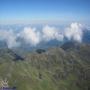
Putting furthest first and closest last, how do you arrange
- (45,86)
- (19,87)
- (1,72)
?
(1,72) → (45,86) → (19,87)

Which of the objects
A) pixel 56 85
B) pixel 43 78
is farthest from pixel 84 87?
pixel 43 78

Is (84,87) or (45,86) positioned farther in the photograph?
(84,87)

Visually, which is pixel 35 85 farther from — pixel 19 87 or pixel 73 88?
pixel 73 88

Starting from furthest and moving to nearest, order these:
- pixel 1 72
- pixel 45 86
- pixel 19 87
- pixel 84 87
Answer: pixel 1 72
pixel 84 87
pixel 45 86
pixel 19 87

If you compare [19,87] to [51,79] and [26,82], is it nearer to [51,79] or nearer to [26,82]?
[26,82]

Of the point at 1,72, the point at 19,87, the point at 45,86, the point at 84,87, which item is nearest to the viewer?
the point at 19,87

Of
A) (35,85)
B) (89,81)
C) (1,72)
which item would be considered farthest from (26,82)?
(89,81)

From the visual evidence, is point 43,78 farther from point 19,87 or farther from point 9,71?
point 19,87

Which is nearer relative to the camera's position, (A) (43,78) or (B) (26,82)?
(B) (26,82)
